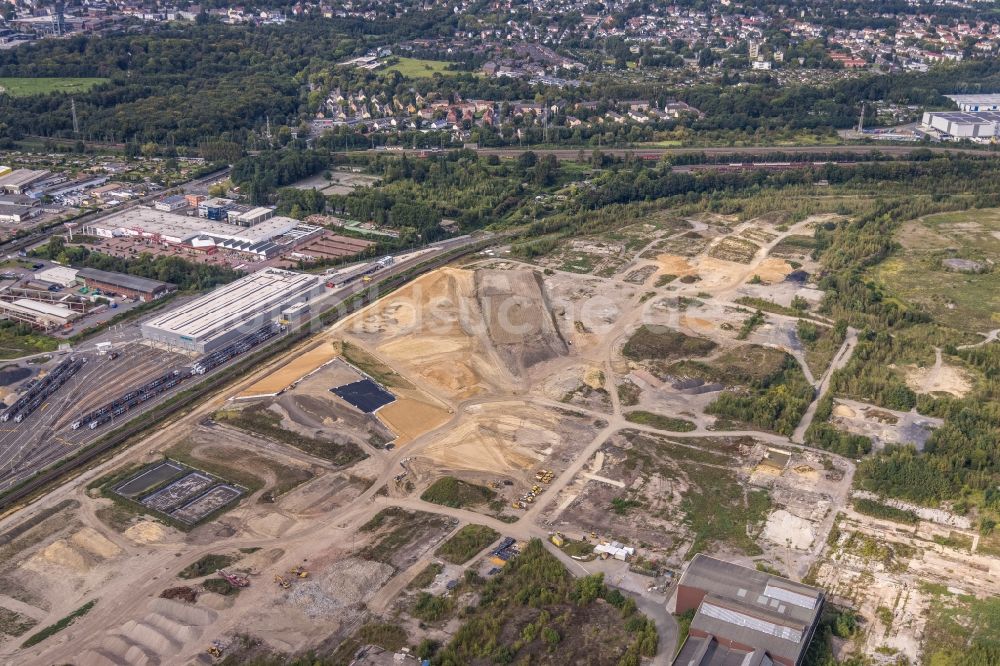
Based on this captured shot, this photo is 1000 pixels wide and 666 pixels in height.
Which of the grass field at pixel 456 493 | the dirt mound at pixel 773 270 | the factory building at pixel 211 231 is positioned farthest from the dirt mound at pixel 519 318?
the factory building at pixel 211 231

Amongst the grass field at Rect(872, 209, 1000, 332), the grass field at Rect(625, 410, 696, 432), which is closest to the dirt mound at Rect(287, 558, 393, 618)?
the grass field at Rect(625, 410, 696, 432)

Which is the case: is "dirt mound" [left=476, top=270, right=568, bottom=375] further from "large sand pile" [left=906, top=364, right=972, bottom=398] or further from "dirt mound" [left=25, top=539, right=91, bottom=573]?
"dirt mound" [left=25, top=539, right=91, bottom=573]

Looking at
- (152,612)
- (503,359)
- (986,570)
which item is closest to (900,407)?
(986,570)

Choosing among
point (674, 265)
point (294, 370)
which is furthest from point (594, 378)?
point (674, 265)

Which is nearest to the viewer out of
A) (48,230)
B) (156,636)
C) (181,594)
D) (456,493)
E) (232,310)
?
(156,636)

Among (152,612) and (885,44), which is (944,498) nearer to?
(152,612)

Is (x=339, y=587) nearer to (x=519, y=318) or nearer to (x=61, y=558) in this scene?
(x=61, y=558)

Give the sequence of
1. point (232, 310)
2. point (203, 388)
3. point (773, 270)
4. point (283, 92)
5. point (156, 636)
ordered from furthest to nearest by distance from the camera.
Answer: point (283, 92)
point (773, 270)
point (232, 310)
point (203, 388)
point (156, 636)
